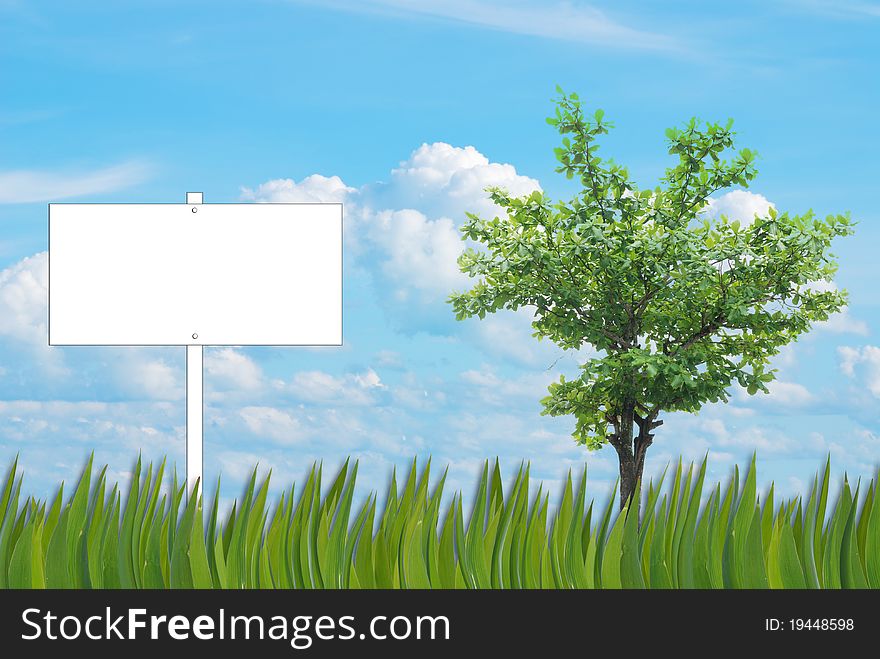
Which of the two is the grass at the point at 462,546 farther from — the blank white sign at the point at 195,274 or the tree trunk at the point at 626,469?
the tree trunk at the point at 626,469

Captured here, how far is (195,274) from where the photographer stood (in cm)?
575

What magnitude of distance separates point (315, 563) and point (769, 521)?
1682 millimetres

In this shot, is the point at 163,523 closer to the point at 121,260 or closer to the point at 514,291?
the point at 121,260

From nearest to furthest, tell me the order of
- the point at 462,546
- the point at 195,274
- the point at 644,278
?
the point at 462,546 → the point at 195,274 → the point at 644,278

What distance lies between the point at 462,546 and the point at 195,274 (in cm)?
344

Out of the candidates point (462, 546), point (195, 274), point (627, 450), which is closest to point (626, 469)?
point (627, 450)

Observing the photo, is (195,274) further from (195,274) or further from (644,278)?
(644,278)

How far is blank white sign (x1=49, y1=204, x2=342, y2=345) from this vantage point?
5.66m

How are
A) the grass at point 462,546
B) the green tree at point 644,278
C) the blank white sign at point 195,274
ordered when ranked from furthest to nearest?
the green tree at point 644,278 → the blank white sign at point 195,274 → the grass at point 462,546

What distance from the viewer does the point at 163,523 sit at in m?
3.26

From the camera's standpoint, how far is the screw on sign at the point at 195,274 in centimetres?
566

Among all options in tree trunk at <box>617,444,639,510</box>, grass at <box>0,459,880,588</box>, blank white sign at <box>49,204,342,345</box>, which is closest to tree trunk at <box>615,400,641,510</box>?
tree trunk at <box>617,444,639,510</box>

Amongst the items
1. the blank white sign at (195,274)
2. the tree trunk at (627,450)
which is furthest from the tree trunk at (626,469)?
the blank white sign at (195,274)

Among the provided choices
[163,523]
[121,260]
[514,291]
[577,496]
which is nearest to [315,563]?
[163,523]
